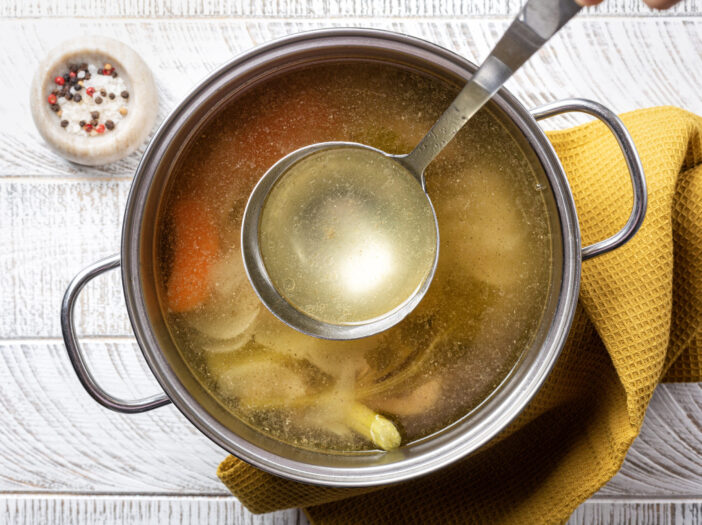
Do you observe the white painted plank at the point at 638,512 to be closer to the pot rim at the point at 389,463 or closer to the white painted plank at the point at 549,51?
the pot rim at the point at 389,463

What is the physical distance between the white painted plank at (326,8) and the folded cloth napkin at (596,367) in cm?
18

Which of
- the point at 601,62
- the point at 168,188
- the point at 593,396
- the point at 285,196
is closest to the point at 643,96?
the point at 601,62

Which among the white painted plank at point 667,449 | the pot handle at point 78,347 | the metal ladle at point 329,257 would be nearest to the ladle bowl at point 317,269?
the metal ladle at point 329,257

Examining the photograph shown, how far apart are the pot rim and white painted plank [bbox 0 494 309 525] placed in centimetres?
24

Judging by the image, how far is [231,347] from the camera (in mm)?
625

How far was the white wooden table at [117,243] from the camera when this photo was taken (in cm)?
78

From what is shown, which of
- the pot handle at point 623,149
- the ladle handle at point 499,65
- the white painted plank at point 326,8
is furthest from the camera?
the white painted plank at point 326,8

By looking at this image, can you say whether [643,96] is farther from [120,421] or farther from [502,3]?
[120,421]

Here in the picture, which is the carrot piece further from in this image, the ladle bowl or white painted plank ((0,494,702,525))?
white painted plank ((0,494,702,525))

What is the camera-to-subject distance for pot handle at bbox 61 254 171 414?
586mm

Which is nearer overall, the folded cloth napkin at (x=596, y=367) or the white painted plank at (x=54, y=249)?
the folded cloth napkin at (x=596, y=367)

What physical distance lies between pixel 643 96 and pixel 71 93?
725 mm

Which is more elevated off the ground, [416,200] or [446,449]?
[416,200]

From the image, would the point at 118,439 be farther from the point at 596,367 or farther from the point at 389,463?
the point at 596,367
